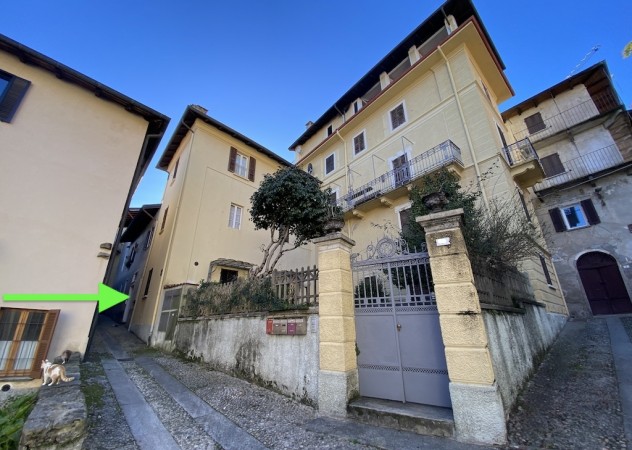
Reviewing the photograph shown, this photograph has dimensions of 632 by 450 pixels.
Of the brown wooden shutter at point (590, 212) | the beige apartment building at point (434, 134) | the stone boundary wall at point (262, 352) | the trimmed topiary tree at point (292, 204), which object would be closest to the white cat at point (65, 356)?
the stone boundary wall at point (262, 352)

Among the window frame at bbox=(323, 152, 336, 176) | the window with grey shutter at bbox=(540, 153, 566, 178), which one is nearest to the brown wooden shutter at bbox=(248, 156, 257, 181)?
the window frame at bbox=(323, 152, 336, 176)

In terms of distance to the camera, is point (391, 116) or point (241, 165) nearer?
point (391, 116)

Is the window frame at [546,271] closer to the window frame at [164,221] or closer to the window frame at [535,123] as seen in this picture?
the window frame at [535,123]

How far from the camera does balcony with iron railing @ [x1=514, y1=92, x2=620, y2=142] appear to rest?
1305 centimetres

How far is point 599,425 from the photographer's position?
10.8 feet

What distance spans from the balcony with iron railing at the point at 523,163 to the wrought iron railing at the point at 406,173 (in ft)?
6.10

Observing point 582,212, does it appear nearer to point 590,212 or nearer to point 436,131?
point 590,212

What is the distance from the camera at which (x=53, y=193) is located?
687 centimetres

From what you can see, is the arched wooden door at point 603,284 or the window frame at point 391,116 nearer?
the arched wooden door at point 603,284

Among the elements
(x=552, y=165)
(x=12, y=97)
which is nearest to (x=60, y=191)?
(x=12, y=97)

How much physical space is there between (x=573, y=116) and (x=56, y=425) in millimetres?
20672

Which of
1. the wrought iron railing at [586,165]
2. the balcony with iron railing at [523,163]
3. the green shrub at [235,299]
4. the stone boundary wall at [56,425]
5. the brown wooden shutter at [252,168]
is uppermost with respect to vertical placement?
the brown wooden shutter at [252,168]

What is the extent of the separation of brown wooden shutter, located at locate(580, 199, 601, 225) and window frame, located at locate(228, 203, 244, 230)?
16605 millimetres

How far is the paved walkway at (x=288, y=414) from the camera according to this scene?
3.17 meters
